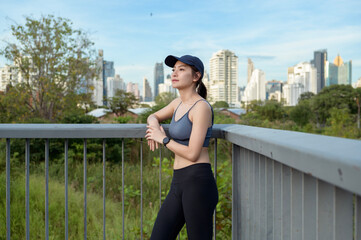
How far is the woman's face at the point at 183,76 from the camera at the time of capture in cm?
217

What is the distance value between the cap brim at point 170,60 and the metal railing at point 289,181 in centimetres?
45

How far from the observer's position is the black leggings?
1920 mm

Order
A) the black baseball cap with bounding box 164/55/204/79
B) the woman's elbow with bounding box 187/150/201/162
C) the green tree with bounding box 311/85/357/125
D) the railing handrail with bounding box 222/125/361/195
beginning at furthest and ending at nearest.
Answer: the green tree with bounding box 311/85/357/125 < the black baseball cap with bounding box 164/55/204/79 < the woman's elbow with bounding box 187/150/201/162 < the railing handrail with bounding box 222/125/361/195

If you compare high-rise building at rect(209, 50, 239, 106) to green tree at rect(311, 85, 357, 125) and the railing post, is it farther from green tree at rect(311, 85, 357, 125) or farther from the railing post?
the railing post

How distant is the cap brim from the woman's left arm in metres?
0.37

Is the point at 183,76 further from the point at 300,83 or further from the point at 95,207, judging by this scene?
the point at 300,83

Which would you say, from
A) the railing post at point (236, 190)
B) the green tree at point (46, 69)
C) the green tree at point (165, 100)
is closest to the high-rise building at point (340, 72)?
the green tree at point (165, 100)

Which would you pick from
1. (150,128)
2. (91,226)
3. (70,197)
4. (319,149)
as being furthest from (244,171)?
(70,197)

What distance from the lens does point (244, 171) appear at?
80.3 inches

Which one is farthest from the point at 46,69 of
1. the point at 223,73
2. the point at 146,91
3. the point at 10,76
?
the point at 146,91

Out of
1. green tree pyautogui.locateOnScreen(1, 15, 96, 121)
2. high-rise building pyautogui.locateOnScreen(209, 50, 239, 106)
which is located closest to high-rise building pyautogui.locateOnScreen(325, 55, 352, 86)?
high-rise building pyautogui.locateOnScreen(209, 50, 239, 106)

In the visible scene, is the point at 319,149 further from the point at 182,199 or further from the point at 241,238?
the point at 241,238

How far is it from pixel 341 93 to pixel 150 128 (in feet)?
206

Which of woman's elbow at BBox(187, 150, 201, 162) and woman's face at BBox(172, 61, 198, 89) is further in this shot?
woman's face at BBox(172, 61, 198, 89)
